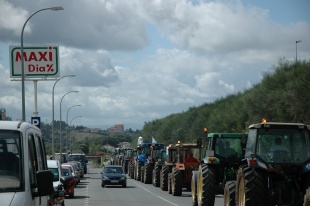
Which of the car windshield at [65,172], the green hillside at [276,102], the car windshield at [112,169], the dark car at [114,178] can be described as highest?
the green hillside at [276,102]

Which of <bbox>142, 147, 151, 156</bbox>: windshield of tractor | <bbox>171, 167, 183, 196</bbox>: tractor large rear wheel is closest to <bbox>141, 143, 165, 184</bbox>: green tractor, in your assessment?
<bbox>142, 147, 151, 156</bbox>: windshield of tractor

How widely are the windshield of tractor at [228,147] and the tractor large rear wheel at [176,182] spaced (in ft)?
32.5

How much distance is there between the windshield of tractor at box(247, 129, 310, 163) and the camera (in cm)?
1623

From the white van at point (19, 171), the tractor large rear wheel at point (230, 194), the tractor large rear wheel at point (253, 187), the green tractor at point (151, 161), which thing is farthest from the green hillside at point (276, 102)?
the white van at point (19, 171)

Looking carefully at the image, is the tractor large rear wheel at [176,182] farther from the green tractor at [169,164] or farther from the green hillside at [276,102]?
the green hillside at [276,102]

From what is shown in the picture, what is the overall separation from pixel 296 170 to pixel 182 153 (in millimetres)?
18331

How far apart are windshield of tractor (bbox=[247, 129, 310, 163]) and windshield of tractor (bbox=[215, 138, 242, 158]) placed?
20.7ft

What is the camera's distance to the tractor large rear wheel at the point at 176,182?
108ft

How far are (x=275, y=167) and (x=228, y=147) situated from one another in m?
7.02

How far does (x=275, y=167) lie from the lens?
16.0 meters

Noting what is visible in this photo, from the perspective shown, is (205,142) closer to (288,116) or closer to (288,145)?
(288,145)

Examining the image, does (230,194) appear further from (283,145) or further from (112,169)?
(112,169)

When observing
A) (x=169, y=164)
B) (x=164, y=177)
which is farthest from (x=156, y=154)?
(x=169, y=164)

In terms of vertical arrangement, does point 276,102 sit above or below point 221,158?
above
